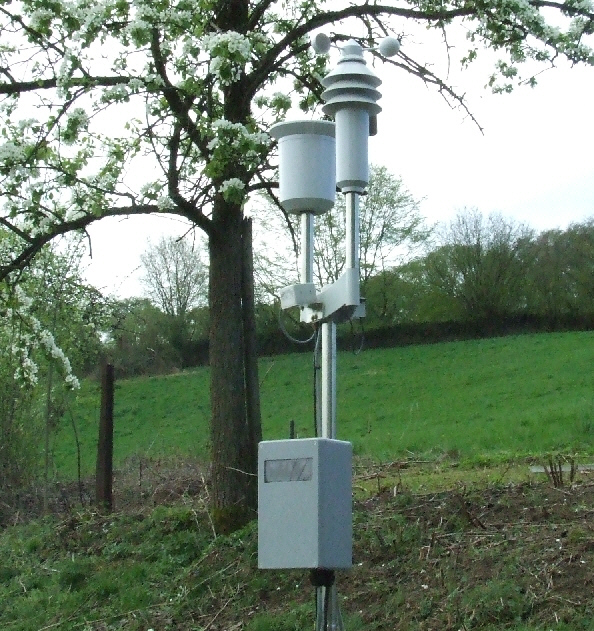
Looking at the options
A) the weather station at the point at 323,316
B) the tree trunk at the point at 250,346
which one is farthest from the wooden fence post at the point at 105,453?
the weather station at the point at 323,316

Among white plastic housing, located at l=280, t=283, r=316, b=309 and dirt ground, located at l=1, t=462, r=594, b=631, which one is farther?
dirt ground, located at l=1, t=462, r=594, b=631

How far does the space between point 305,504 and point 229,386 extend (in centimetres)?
567

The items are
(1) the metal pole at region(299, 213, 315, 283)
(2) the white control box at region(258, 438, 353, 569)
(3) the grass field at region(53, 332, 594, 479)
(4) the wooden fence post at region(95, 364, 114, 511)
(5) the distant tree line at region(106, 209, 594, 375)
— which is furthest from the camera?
(5) the distant tree line at region(106, 209, 594, 375)

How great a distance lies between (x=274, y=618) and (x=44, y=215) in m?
4.86

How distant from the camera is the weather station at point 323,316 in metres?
3.88

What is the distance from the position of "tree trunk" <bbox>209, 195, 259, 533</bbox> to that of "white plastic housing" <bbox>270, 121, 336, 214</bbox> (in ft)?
16.9

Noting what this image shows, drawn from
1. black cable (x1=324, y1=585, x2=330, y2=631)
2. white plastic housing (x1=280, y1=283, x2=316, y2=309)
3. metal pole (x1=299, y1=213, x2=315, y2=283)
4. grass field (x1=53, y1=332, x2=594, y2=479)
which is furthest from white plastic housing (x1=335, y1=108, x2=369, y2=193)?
grass field (x1=53, y1=332, x2=594, y2=479)

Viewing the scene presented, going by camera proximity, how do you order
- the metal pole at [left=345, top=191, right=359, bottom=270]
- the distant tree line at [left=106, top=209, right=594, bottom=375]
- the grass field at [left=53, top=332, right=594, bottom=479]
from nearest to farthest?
the metal pole at [left=345, top=191, right=359, bottom=270] → the grass field at [left=53, top=332, right=594, bottom=479] → the distant tree line at [left=106, top=209, right=594, bottom=375]

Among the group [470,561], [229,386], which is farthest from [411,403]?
[470,561]

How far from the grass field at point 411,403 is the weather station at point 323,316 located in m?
10.5

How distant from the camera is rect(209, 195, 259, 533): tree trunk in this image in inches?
368

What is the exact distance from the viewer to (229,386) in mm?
9492

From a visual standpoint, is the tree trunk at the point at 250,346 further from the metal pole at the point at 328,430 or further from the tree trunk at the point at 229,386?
the metal pole at the point at 328,430

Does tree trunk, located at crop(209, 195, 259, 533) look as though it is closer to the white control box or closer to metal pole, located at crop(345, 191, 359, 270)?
metal pole, located at crop(345, 191, 359, 270)
